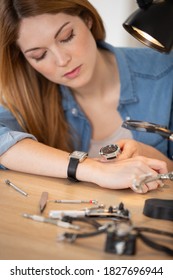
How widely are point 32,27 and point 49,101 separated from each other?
0.37m

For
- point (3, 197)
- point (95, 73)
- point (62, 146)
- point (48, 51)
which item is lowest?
point (62, 146)

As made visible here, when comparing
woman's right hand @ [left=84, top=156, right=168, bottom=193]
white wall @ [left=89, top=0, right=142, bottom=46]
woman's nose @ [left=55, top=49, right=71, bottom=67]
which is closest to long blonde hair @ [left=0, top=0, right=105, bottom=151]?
woman's nose @ [left=55, top=49, right=71, bottom=67]

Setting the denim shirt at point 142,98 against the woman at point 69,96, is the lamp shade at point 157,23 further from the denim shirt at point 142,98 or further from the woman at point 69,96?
the denim shirt at point 142,98

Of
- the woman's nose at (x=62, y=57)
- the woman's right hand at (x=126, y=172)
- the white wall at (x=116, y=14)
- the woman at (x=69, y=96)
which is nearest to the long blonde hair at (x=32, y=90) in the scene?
the woman at (x=69, y=96)

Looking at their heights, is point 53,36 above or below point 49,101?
above

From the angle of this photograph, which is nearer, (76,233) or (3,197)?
(76,233)

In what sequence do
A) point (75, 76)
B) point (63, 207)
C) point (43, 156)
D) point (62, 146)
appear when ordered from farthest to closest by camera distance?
point (62, 146) < point (75, 76) < point (43, 156) < point (63, 207)

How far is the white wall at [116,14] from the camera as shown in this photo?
8.77 ft

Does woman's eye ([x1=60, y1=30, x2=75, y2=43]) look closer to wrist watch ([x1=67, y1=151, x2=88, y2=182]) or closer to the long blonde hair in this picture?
the long blonde hair

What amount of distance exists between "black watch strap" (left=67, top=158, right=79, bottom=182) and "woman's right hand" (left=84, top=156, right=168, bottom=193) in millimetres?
56

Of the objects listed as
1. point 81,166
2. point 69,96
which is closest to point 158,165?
point 81,166

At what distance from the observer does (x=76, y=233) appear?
846 millimetres
